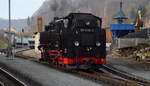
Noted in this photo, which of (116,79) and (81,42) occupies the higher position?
(81,42)

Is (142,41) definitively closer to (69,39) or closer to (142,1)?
(69,39)

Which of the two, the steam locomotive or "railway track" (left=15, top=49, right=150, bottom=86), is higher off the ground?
the steam locomotive

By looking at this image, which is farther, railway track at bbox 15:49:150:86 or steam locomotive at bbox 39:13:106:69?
steam locomotive at bbox 39:13:106:69

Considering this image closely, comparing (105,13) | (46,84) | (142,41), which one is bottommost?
(46,84)

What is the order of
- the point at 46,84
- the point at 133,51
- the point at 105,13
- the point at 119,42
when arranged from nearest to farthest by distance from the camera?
the point at 46,84 < the point at 133,51 < the point at 119,42 < the point at 105,13

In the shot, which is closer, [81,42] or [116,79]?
[116,79]

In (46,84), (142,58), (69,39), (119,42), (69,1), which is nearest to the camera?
(46,84)

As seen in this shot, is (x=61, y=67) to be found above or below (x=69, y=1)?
below

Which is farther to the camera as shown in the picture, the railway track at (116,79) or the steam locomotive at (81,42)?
the steam locomotive at (81,42)

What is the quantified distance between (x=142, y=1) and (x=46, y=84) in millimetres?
163825

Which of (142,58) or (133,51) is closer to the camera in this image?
(142,58)

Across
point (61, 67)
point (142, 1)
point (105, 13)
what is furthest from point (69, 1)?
point (61, 67)

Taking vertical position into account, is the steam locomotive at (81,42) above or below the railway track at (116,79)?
above

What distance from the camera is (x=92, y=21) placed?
18500mm
